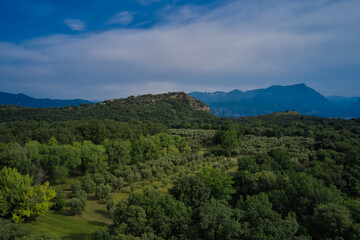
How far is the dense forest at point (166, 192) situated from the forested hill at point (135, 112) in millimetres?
54450

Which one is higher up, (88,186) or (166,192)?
(88,186)

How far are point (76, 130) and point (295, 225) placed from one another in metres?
50.2

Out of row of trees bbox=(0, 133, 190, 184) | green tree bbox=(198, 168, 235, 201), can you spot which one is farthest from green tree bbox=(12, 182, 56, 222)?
green tree bbox=(198, 168, 235, 201)

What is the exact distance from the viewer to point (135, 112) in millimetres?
121188

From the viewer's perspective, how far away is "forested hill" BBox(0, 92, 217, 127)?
3971 inches

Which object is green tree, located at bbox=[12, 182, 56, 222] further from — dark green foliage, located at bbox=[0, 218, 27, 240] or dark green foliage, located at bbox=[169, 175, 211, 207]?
dark green foliage, located at bbox=[169, 175, 211, 207]

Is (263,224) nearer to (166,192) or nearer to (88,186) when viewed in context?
(166,192)

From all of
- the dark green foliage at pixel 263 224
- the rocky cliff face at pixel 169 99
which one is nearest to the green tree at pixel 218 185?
the dark green foliage at pixel 263 224

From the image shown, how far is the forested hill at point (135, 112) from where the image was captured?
101 meters

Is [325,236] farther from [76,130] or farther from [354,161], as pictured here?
[76,130]

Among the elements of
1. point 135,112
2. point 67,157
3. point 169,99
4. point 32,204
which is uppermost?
point 169,99

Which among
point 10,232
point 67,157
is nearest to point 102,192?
point 67,157

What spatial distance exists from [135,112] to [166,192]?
95.7 m

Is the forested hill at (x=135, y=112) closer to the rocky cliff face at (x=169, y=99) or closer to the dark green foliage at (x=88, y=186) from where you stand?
the rocky cliff face at (x=169, y=99)
